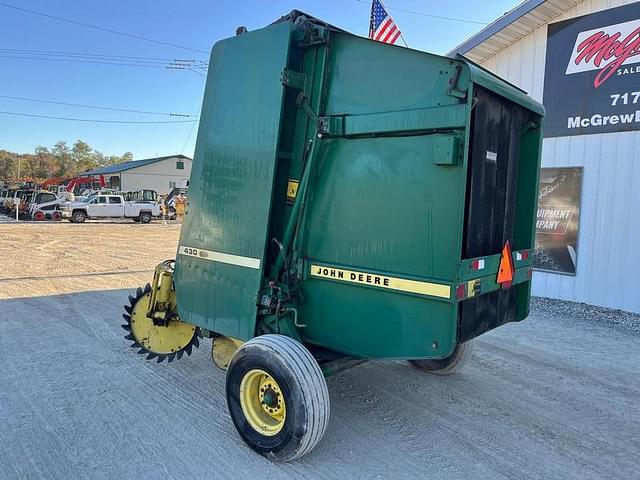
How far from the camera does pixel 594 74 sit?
8438 millimetres

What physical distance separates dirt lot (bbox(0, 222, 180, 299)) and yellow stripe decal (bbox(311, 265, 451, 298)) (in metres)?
6.35

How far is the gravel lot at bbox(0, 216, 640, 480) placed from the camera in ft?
10.3

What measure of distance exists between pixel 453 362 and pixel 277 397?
2059 millimetres

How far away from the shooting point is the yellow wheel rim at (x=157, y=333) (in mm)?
4629

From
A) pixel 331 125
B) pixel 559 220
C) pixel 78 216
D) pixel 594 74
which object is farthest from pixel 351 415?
pixel 78 216

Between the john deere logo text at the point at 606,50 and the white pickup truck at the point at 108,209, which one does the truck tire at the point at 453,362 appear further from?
the white pickup truck at the point at 108,209

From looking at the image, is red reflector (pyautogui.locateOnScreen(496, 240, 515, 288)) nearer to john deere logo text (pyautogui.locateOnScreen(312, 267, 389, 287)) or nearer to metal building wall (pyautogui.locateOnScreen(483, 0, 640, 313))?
john deere logo text (pyautogui.locateOnScreen(312, 267, 389, 287))

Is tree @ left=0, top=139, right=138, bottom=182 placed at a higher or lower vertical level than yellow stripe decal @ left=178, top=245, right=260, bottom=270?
higher

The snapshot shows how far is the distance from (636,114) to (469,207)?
646cm

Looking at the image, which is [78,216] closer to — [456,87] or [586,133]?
[586,133]

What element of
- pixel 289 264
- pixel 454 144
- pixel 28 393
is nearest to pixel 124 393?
pixel 28 393

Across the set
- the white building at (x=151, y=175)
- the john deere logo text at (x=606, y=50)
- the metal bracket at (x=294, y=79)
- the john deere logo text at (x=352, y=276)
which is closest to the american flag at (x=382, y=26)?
the john deere logo text at (x=606, y=50)

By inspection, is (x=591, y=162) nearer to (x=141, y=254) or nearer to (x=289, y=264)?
(x=289, y=264)

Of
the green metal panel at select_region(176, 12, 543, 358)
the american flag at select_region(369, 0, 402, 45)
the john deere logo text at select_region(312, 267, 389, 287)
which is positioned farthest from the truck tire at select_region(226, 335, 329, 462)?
the american flag at select_region(369, 0, 402, 45)
